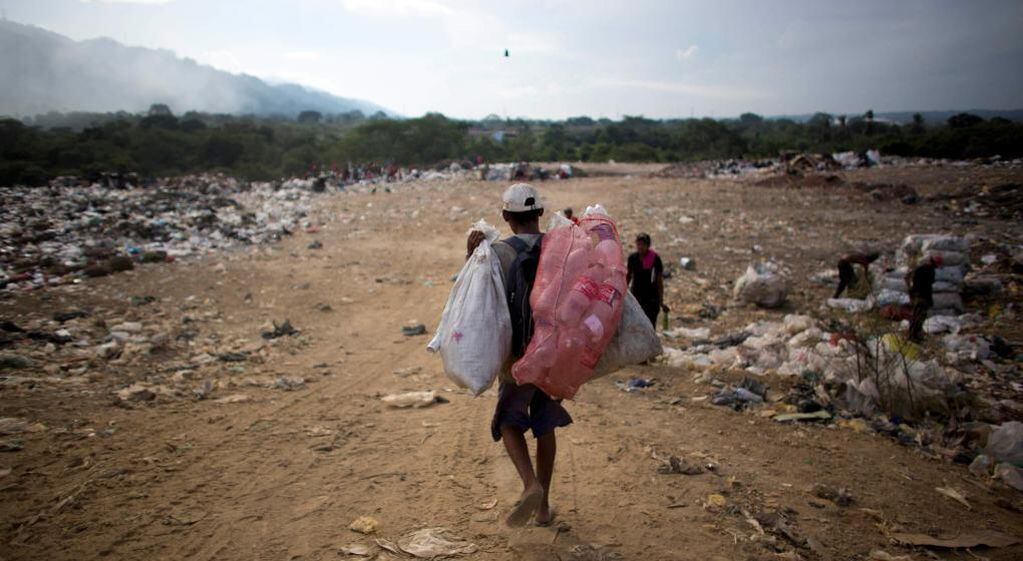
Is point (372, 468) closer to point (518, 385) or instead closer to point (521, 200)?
point (518, 385)

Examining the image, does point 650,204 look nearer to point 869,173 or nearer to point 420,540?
point 869,173

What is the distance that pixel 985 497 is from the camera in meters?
2.90

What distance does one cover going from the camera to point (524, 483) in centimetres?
206

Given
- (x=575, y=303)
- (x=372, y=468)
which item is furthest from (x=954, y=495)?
(x=372, y=468)

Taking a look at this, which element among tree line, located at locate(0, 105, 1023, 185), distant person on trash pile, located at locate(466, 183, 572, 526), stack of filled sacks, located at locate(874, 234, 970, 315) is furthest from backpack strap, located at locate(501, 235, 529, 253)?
tree line, located at locate(0, 105, 1023, 185)

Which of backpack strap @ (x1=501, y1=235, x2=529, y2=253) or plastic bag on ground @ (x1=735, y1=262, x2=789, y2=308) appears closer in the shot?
backpack strap @ (x1=501, y1=235, x2=529, y2=253)

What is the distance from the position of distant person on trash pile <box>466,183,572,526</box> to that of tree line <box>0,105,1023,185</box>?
15.9m

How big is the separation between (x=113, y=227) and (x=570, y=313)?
408 inches

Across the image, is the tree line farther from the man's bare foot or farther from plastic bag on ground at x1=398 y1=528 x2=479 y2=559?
the man's bare foot

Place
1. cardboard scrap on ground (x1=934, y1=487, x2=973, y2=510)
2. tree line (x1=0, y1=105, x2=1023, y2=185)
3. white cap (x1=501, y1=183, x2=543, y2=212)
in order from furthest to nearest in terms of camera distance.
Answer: tree line (x1=0, y1=105, x2=1023, y2=185), cardboard scrap on ground (x1=934, y1=487, x2=973, y2=510), white cap (x1=501, y1=183, x2=543, y2=212)

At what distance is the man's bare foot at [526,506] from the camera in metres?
1.99

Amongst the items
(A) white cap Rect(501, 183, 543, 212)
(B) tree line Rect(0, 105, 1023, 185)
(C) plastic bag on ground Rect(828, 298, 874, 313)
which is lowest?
(C) plastic bag on ground Rect(828, 298, 874, 313)

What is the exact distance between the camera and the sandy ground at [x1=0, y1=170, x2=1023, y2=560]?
2344 mm

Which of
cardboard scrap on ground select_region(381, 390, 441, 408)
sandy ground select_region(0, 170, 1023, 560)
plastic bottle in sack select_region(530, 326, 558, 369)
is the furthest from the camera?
cardboard scrap on ground select_region(381, 390, 441, 408)
